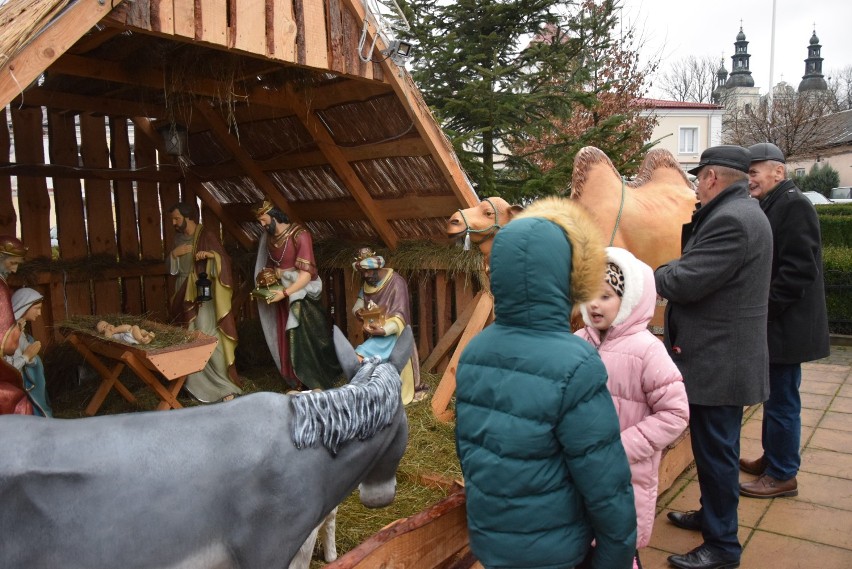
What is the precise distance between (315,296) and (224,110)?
186cm

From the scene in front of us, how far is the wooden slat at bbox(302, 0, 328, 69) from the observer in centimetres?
371

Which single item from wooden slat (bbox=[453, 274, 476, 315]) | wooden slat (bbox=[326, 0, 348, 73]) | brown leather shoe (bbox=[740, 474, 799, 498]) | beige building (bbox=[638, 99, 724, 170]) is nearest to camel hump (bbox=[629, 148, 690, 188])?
wooden slat (bbox=[453, 274, 476, 315])

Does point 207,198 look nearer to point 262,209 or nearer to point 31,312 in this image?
point 262,209

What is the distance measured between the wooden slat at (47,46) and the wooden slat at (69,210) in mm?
3618

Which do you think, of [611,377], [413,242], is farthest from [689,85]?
[611,377]

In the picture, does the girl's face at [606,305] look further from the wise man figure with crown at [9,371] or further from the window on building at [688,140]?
the window on building at [688,140]

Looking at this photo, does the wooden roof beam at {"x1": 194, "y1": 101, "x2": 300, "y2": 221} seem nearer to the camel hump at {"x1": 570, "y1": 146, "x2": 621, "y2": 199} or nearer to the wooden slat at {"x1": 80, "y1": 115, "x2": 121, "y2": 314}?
the wooden slat at {"x1": 80, "y1": 115, "x2": 121, "y2": 314}

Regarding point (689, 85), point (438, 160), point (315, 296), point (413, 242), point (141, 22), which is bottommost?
point (315, 296)

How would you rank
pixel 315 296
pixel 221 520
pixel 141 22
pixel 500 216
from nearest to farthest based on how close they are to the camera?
pixel 221 520
pixel 141 22
pixel 500 216
pixel 315 296

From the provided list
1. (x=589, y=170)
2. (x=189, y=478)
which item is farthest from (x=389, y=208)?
(x=189, y=478)

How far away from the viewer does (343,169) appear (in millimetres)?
5660

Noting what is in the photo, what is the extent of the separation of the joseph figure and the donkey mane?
12.1 feet

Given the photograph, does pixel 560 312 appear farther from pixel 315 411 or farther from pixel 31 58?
pixel 31 58

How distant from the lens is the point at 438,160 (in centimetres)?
493
